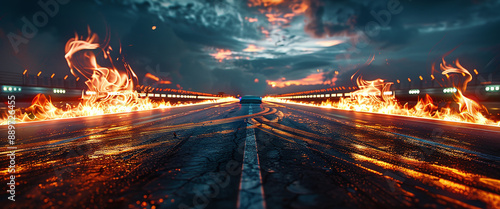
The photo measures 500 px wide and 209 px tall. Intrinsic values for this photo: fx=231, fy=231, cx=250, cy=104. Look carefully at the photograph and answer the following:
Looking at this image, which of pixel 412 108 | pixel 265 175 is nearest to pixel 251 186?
pixel 265 175

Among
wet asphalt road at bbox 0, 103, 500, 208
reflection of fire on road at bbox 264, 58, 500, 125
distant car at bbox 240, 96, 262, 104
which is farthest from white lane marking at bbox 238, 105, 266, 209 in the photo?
distant car at bbox 240, 96, 262, 104

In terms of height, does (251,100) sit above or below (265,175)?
above

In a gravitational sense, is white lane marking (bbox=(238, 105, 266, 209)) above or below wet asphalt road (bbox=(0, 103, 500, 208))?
above

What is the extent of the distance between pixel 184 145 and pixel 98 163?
6.45 ft

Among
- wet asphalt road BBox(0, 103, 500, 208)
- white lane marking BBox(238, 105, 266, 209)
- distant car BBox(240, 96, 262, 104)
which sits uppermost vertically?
distant car BBox(240, 96, 262, 104)

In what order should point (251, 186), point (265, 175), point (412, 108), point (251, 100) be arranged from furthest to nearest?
1. point (251, 100)
2. point (412, 108)
3. point (265, 175)
4. point (251, 186)

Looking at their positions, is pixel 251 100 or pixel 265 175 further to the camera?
pixel 251 100

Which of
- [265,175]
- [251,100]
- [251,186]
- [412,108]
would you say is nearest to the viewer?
[251,186]

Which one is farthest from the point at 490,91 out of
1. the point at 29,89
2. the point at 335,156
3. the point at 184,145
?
the point at 29,89

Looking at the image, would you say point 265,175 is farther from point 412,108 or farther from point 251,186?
point 412,108

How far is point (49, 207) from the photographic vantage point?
8.14 ft

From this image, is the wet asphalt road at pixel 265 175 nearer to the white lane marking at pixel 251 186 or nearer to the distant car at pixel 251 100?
the white lane marking at pixel 251 186

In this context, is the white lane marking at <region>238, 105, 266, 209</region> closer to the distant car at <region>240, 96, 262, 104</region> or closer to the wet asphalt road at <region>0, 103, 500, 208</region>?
the wet asphalt road at <region>0, 103, 500, 208</region>

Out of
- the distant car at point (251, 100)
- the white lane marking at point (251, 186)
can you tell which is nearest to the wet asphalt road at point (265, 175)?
the white lane marking at point (251, 186)
